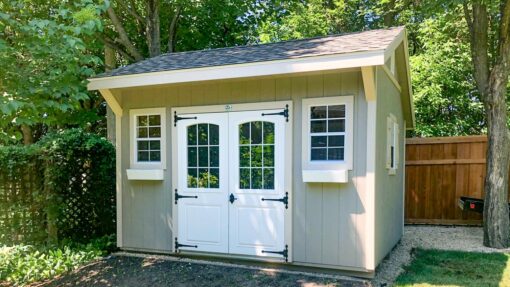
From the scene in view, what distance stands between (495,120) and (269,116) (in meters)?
3.60

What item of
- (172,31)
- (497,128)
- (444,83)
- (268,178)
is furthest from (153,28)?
(444,83)

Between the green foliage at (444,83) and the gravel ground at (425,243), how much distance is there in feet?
11.7

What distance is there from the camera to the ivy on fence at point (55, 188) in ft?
18.7

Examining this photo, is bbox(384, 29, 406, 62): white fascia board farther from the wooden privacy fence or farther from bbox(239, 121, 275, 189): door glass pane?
the wooden privacy fence

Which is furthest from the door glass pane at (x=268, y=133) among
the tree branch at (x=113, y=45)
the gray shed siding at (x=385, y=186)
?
the tree branch at (x=113, y=45)

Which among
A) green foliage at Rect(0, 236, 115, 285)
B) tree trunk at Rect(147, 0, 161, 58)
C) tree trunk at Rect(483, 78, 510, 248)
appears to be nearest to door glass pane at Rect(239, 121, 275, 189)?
green foliage at Rect(0, 236, 115, 285)

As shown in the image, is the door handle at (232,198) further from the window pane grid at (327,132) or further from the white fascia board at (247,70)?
the white fascia board at (247,70)

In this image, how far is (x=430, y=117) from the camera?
10.4 m

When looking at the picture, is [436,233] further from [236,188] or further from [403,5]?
[403,5]

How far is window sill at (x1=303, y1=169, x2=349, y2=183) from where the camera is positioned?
4.13m

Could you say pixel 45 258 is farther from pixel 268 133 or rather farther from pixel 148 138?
pixel 268 133

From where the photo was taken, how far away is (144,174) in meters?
5.19

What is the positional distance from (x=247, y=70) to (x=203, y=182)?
160 centimetres

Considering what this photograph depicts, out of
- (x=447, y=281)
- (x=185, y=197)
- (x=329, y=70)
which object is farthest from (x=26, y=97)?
(x=447, y=281)
